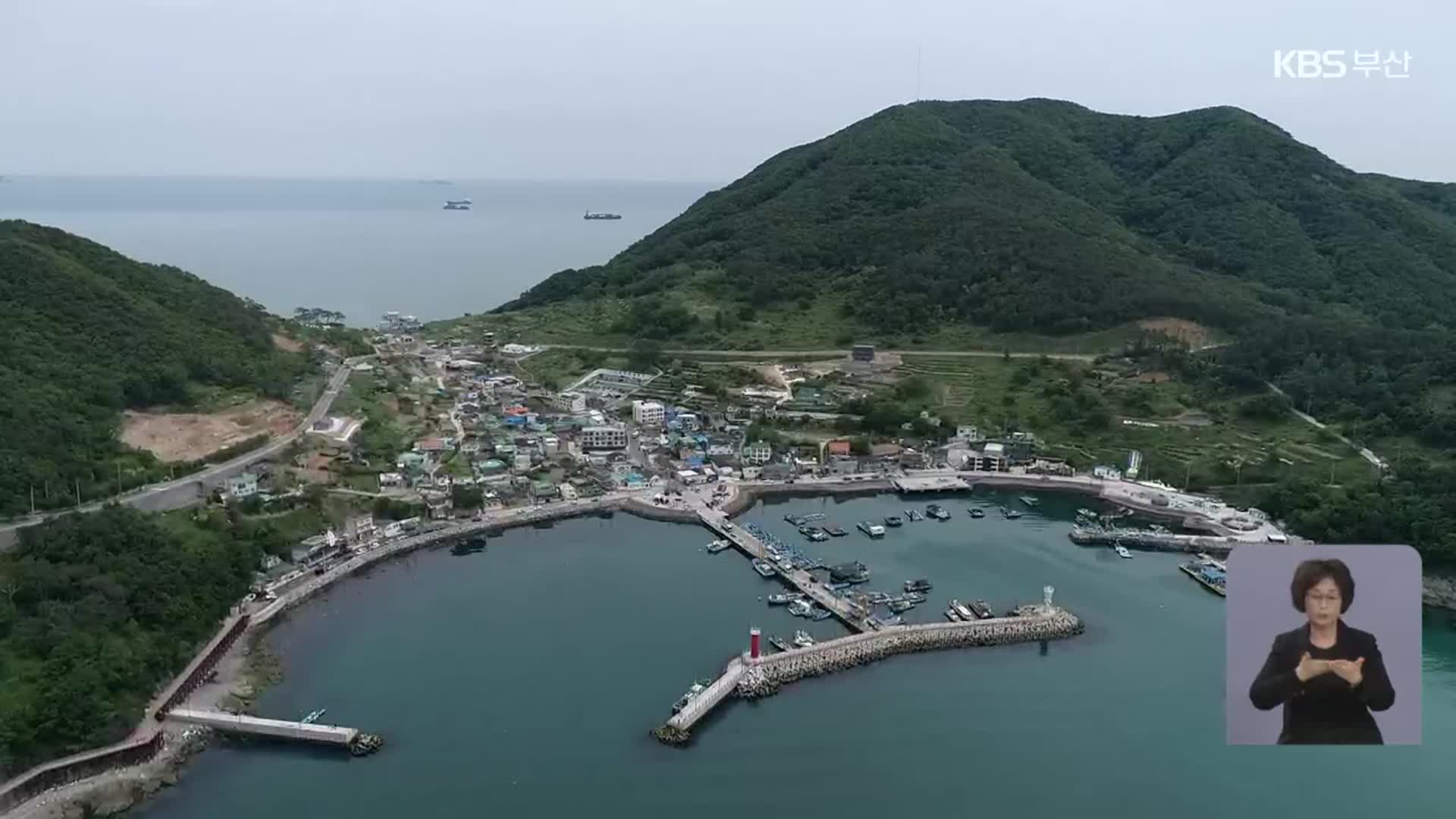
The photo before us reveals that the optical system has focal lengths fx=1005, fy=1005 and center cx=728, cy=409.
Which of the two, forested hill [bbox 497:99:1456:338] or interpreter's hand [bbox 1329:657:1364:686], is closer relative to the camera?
interpreter's hand [bbox 1329:657:1364:686]

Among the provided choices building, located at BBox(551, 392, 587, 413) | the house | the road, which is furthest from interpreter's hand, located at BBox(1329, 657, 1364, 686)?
building, located at BBox(551, 392, 587, 413)

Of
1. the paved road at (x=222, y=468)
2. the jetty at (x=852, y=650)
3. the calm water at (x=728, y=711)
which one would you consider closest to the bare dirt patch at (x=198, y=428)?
the paved road at (x=222, y=468)

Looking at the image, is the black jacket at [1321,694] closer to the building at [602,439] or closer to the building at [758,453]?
the building at [758,453]

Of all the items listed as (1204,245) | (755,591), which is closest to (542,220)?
(1204,245)

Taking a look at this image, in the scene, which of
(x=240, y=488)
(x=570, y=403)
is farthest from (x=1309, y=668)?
(x=570, y=403)

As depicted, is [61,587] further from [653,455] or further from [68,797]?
[653,455]

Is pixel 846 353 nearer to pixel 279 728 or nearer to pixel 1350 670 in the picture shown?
pixel 279 728

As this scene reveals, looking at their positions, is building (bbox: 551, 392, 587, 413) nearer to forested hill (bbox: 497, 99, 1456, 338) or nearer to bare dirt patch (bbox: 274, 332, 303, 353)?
bare dirt patch (bbox: 274, 332, 303, 353)
